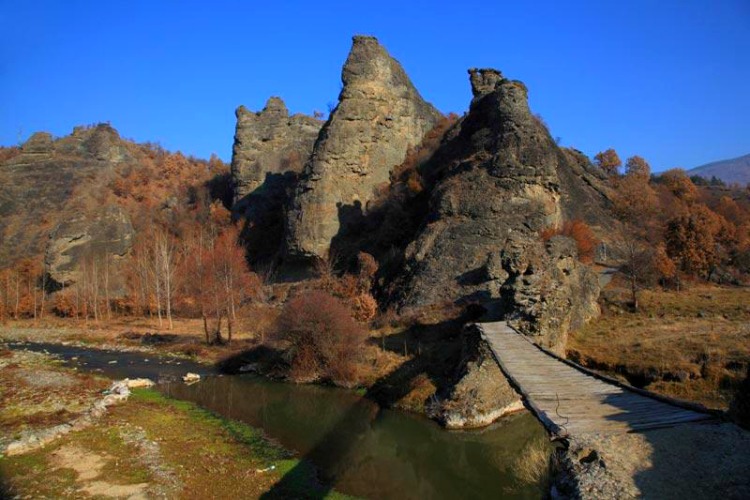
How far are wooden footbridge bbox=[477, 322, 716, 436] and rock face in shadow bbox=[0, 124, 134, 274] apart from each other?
67.8 m

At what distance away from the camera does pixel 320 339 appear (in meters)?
26.0

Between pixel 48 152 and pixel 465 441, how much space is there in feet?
305

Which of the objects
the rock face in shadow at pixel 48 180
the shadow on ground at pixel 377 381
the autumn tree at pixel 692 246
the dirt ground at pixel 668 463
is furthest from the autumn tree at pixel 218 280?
the autumn tree at pixel 692 246

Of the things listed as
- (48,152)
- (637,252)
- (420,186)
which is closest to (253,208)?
(420,186)

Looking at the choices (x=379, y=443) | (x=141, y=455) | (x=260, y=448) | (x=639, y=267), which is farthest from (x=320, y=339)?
(x=639, y=267)

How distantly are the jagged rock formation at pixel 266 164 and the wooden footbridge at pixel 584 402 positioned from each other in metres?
47.8

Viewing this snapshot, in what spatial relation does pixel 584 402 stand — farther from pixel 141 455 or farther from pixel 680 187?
pixel 680 187

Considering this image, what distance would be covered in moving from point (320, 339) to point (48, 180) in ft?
247

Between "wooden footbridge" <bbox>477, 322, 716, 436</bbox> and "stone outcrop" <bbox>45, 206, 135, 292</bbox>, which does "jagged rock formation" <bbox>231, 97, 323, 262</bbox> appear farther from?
"wooden footbridge" <bbox>477, 322, 716, 436</bbox>

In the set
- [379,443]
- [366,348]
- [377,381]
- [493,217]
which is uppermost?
[493,217]


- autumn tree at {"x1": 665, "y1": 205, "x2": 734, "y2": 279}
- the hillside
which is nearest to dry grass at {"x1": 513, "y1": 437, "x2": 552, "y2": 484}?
autumn tree at {"x1": 665, "y1": 205, "x2": 734, "y2": 279}

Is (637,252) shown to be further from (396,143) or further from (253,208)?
(253,208)

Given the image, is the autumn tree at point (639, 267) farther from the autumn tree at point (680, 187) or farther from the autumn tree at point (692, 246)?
the autumn tree at point (680, 187)

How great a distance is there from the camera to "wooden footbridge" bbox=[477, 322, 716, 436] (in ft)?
27.2
